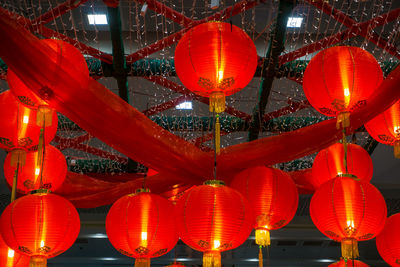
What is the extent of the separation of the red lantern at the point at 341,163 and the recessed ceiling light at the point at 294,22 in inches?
46.2

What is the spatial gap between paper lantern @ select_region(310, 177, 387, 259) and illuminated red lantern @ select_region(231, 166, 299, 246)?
394mm

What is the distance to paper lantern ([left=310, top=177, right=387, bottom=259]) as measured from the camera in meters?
2.90

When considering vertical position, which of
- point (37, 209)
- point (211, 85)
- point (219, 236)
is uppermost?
point (211, 85)

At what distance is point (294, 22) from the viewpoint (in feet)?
14.4

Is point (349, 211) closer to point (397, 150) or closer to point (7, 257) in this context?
point (397, 150)

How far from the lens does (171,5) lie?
4.25m

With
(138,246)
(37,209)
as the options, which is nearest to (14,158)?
(37,209)

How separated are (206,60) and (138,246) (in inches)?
48.1

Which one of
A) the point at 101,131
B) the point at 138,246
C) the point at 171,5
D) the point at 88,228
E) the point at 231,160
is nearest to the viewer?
the point at 101,131

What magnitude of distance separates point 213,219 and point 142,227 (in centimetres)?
66

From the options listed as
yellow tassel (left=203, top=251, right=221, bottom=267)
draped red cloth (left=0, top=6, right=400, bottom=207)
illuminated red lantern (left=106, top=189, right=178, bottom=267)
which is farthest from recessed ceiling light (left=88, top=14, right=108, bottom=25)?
yellow tassel (left=203, top=251, right=221, bottom=267)

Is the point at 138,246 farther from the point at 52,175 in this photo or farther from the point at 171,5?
the point at 171,5

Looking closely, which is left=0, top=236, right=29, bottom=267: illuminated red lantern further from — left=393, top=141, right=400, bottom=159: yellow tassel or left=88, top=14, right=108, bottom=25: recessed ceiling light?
left=393, top=141, right=400, bottom=159: yellow tassel

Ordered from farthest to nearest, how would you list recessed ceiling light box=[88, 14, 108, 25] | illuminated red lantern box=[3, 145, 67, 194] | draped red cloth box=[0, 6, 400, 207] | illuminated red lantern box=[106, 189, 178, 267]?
recessed ceiling light box=[88, 14, 108, 25]
illuminated red lantern box=[3, 145, 67, 194]
illuminated red lantern box=[106, 189, 178, 267]
draped red cloth box=[0, 6, 400, 207]
